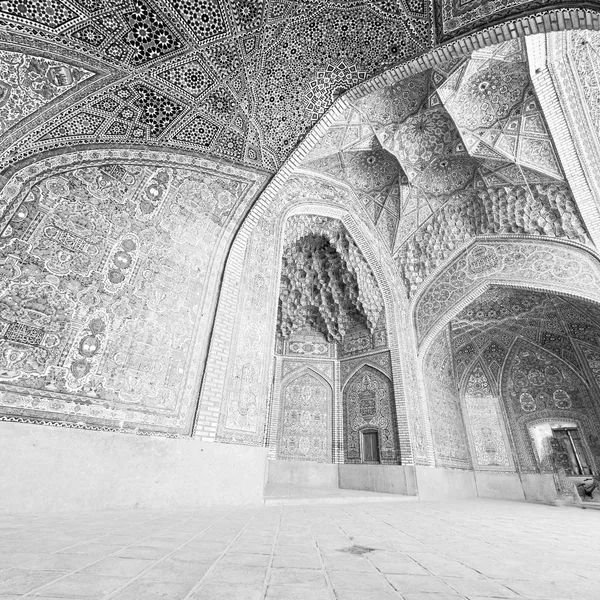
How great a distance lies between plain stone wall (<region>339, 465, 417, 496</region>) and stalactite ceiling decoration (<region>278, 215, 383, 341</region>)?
3.33 m

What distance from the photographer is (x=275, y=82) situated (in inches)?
157

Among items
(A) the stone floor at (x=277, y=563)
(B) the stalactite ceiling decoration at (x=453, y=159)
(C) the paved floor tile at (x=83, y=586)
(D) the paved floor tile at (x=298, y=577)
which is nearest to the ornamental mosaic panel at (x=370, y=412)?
(B) the stalactite ceiling decoration at (x=453, y=159)

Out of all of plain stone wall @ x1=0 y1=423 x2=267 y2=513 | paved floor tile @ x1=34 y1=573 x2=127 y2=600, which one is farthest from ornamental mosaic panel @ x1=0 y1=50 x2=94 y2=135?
paved floor tile @ x1=34 y1=573 x2=127 y2=600

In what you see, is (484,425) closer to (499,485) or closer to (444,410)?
(499,485)

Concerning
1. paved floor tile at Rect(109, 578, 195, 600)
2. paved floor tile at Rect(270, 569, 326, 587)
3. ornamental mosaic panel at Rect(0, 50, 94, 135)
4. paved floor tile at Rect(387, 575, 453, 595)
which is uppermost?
ornamental mosaic panel at Rect(0, 50, 94, 135)

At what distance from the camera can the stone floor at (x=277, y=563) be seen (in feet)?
3.78

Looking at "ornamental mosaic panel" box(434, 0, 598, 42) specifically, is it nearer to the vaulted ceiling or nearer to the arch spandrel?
the vaulted ceiling

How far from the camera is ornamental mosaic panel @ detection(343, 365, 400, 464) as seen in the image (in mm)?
8070

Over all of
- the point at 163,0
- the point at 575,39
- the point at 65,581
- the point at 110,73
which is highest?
the point at 575,39

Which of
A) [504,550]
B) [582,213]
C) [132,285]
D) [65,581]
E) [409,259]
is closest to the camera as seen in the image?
[65,581]

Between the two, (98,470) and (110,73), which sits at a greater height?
(110,73)

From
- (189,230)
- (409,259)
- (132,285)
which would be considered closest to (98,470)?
(132,285)

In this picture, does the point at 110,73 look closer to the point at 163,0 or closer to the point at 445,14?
the point at 163,0

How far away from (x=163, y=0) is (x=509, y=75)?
251 inches
